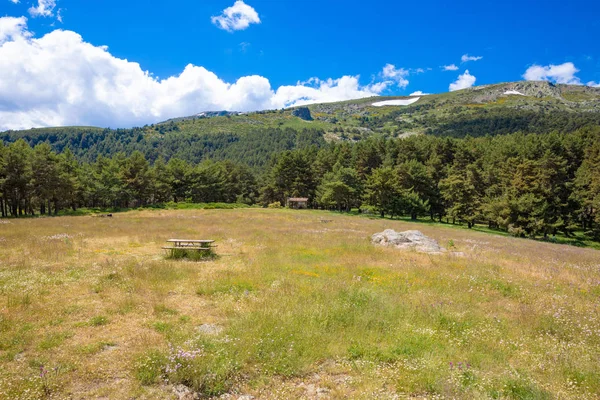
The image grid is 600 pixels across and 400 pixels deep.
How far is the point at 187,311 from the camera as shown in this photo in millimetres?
9703

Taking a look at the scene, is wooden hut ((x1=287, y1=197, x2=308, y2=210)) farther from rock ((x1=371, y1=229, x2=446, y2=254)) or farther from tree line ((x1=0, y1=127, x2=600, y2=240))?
rock ((x1=371, y1=229, x2=446, y2=254))

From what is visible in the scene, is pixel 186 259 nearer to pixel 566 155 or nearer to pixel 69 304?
pixel 69 304

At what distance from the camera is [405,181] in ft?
230

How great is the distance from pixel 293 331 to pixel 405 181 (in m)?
67.7

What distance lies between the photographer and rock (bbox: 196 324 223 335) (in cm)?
805

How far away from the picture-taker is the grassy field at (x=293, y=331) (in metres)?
5.98

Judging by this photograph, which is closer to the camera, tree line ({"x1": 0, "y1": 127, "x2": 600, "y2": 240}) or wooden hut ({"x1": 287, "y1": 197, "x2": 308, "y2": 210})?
tree line ({"x1": 0, "y1": 127, "x2": 600, "y2": 240})

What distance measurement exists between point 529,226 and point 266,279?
55.6 metres

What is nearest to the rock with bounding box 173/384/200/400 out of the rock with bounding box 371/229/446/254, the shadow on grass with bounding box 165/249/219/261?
the shadow on grass with bounding box 165/249/219/261

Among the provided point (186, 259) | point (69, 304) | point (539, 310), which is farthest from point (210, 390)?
point (186, 259)

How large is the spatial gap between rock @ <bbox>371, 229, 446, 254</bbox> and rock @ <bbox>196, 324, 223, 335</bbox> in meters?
16.8

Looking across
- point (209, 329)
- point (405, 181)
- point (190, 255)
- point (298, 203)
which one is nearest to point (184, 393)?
point (209, 329)

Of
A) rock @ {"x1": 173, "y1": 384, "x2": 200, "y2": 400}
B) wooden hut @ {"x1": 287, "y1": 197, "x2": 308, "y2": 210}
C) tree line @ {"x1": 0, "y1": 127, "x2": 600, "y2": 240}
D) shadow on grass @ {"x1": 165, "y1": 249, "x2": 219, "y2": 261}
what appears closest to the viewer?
rock @ {"x1": 173, "y1": 384, "x2": 200, "y2": 400}

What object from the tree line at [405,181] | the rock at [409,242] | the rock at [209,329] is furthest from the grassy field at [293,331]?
the tree line at [405,181]
